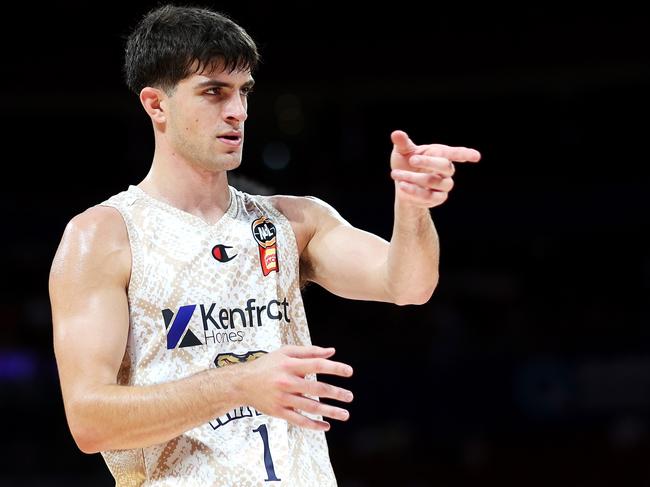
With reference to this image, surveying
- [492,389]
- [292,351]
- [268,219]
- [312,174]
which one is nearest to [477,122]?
[312,174]

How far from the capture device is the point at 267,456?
3143 millimetres

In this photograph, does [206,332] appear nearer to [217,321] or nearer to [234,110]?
[217,321]

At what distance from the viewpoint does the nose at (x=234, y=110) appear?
10.7ft

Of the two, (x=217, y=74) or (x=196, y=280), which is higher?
(x=217, y=74)

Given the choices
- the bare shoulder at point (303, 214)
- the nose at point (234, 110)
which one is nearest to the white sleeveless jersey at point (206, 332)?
the bare shoulder at point (303, 214)

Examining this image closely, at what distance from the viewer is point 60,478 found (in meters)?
9.70

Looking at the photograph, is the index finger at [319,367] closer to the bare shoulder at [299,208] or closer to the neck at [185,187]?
the neck at [185,187]

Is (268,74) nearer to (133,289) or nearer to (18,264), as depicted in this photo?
(18,264)

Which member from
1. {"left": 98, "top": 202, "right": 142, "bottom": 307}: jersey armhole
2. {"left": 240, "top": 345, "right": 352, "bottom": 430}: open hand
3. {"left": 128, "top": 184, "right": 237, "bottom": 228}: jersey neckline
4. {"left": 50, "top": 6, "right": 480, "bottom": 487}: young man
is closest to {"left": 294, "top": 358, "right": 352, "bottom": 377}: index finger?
{"left": 240, "top": 345, "right": 352, "bottom": 430}: open hand

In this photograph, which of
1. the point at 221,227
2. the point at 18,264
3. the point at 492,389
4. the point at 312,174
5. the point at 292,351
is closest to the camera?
the point at 292,351

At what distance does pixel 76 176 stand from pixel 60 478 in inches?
183

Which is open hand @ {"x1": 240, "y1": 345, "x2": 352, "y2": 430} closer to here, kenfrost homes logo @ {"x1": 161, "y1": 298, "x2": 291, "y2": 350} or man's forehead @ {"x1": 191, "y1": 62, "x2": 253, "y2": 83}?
Answer: kenfrost homes logo @ {"x1": 161, "y1": 298, "x2": 291, "y2": 350}

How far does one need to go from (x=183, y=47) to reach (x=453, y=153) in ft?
3.33

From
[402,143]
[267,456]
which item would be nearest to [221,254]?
[267,456]
